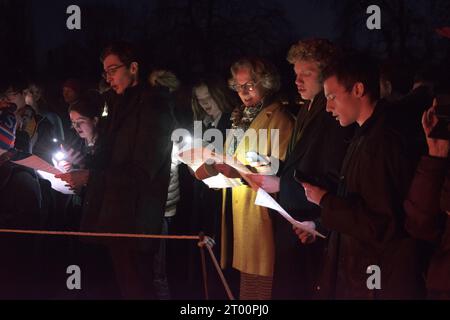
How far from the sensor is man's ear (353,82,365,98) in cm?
325

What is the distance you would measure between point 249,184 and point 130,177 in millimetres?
830

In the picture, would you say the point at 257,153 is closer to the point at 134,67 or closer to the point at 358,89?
the point at 134,67

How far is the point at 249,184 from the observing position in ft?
14.2

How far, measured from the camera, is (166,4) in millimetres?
12227

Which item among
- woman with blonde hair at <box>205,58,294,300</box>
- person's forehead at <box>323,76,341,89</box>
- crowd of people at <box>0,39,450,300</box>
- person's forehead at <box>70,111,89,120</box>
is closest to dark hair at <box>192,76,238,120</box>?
crowd of people at <box>0,39,450,300</box>

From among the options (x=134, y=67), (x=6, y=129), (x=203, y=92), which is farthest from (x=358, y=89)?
(x=6, y=129)

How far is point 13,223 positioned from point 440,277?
396cm

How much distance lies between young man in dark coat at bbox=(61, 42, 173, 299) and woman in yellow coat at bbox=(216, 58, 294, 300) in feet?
1.67

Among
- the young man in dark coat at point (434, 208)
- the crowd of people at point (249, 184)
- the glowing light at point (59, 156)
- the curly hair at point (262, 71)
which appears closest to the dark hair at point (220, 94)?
the crowd of people at point (249, 184)

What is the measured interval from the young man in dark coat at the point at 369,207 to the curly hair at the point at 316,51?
768 mm

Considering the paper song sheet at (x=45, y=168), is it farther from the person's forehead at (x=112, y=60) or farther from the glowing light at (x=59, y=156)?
the person's forehead at (x=112, y=60)

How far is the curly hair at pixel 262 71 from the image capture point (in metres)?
4.62
